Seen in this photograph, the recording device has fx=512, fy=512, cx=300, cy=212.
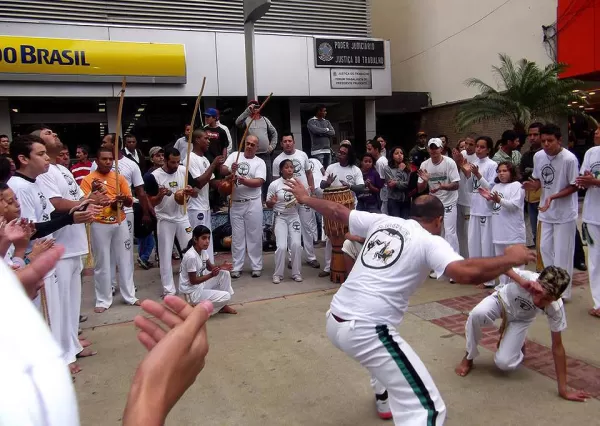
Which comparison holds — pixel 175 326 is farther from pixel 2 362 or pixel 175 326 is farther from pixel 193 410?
pixel 193 410

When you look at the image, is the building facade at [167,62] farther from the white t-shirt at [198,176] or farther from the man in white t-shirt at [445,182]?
the man in white t-shirt at [445,182]

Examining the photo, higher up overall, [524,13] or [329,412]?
[524,13]

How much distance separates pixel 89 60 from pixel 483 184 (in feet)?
27.7

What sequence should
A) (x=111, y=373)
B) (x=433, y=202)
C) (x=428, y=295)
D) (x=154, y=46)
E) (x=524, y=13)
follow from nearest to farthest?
(x=433, y=202) → (x=111, y=373) → (x=428, y=295) → (x=154, y=46) → (x=524, y=13)

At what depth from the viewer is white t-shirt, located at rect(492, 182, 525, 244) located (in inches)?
241

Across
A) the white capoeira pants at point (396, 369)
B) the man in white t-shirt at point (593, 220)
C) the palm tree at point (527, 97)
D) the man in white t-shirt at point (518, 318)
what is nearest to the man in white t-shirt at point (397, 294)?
the white capoeira pants at point (396, 369)

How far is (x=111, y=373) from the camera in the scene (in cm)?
446

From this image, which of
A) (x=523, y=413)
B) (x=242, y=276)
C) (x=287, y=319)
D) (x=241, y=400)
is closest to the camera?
(x=523, y=413)

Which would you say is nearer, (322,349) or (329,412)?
(329,412)

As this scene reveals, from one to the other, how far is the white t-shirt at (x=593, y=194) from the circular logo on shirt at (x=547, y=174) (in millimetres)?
322

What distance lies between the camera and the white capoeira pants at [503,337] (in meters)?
4.05

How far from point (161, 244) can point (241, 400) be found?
3.20 m

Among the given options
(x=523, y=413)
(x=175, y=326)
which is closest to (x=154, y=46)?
(x=523, y=413)

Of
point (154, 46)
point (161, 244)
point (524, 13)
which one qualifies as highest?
point (524, 13)
